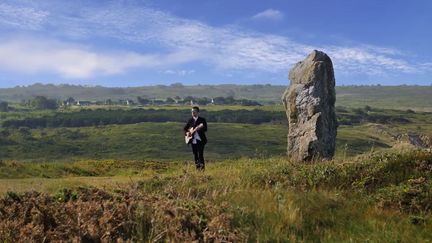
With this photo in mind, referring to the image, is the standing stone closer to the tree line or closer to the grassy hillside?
the grassy hillside

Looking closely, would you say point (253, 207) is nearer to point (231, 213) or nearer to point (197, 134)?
point (231, 213)

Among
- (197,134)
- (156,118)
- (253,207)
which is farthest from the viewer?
(156,118)

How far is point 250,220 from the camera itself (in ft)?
25.6

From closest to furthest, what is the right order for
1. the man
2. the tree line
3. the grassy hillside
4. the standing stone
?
the grassy hillside, the man, the standing stone, the tree line

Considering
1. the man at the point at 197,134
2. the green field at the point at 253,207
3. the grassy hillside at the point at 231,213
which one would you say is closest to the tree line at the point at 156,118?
the man at the point at 197,134

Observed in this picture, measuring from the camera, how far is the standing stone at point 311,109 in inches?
762

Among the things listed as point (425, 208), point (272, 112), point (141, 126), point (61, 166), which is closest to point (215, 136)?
point (141, 126)

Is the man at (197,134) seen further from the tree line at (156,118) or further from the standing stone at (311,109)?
the tree line at (156,118)

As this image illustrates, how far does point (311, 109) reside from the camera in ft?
67.4

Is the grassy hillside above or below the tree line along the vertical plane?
above

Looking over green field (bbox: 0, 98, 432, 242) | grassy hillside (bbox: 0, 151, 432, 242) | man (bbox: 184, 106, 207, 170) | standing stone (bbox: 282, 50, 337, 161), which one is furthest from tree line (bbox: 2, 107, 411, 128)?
grassy hillside (bbox: 0, 151, 432, 242)

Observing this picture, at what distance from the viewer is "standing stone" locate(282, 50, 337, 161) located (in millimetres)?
19359

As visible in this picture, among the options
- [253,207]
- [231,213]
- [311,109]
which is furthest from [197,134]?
[231,213]

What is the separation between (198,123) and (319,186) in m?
8.16
